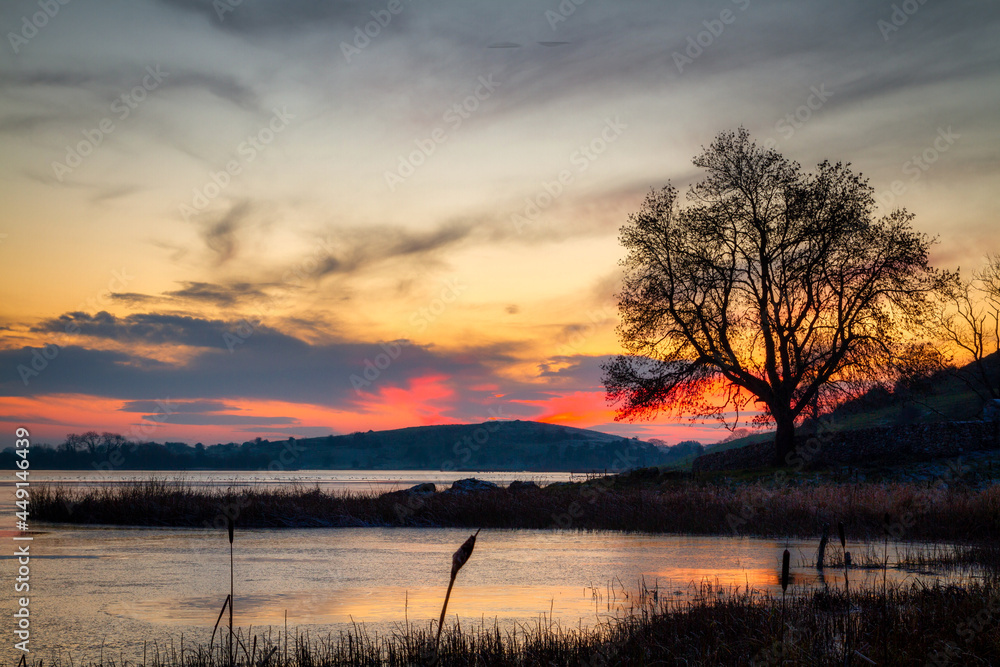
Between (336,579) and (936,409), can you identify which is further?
(936,409)

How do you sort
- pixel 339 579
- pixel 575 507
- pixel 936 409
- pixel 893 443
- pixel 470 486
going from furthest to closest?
pixel 936 409, pixel 470 486, pixel 893 443, pixel 575 507, pixel 339 579

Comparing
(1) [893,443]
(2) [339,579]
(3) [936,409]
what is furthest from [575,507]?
(3) [936,409]

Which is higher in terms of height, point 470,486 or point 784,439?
point 784,439

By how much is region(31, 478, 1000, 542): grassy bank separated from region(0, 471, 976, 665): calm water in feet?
9.48

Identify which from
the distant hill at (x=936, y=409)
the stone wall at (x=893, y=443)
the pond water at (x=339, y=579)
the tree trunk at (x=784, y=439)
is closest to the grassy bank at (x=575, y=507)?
the pond water at (x=339, y=579)

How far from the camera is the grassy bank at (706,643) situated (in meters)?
8.45

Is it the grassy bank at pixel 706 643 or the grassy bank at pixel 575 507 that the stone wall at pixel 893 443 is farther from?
the grassy bank at pixel 706 643

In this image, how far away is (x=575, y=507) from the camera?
32.9 meters

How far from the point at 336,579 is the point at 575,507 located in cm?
1709

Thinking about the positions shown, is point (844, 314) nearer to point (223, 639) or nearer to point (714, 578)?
point (714, 578)

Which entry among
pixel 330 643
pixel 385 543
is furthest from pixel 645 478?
pixel 330 643

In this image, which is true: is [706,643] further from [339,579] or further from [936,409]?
[936,409]

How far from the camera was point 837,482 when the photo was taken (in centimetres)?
3228

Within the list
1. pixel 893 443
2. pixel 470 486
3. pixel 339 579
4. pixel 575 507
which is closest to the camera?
pixel 339 579
